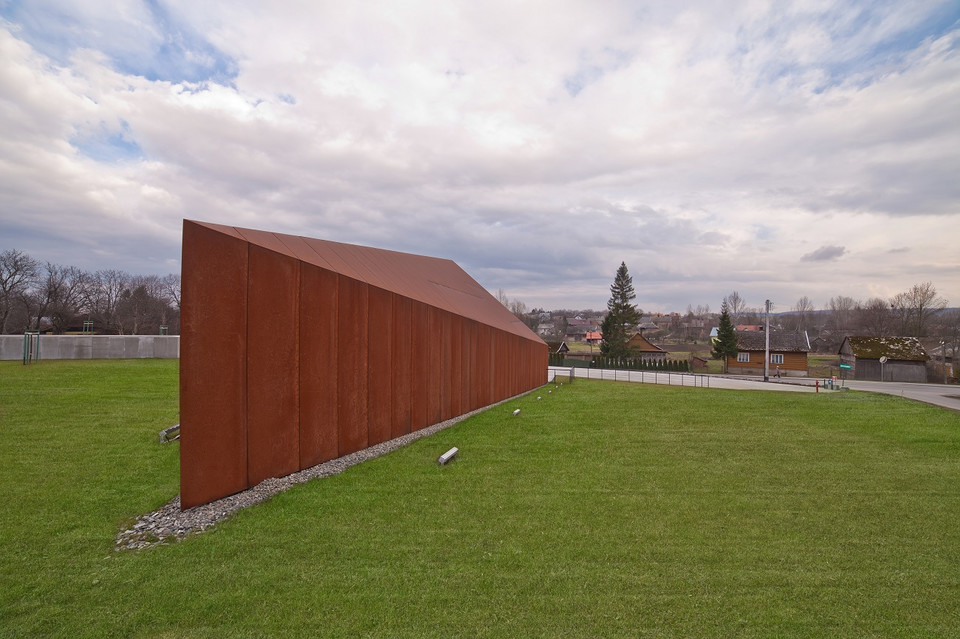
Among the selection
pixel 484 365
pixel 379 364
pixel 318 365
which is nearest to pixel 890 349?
pixel 484 365

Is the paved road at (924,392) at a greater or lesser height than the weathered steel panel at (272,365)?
lesser

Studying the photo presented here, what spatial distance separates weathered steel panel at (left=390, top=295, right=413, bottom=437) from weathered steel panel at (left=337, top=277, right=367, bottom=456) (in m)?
0.99

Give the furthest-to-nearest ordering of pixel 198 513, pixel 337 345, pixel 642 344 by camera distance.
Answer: pixel 642 344, pixel 337 345, pixel 198 513

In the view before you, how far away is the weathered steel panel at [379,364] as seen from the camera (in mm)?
8855

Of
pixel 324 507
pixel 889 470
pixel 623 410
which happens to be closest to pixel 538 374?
pixel 623 410

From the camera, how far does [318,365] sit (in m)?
7.64

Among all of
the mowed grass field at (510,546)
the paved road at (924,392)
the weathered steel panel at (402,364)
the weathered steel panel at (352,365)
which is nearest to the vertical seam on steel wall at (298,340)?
the weathered steel panel at (352,365)

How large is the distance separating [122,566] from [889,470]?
10.6 m

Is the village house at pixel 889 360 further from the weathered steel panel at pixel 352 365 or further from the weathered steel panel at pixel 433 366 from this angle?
the weathered steel panel at pixel 352 365

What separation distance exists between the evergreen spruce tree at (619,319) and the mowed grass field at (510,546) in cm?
4179

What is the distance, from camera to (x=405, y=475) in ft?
24.4

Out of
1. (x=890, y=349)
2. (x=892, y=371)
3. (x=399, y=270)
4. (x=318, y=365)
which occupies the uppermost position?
(x=399, y=270)

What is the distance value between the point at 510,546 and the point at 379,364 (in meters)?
4.79

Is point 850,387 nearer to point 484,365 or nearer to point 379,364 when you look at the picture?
point 484,365
